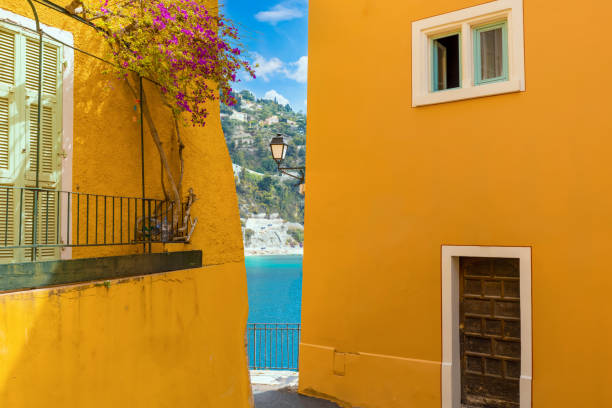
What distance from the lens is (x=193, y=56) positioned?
5.27 meters

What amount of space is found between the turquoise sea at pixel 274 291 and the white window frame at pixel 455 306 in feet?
86.7

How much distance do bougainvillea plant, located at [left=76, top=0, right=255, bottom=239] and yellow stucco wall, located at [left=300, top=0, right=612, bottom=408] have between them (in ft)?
8.25

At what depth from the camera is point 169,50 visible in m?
4.93

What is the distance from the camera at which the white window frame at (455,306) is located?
6.01m

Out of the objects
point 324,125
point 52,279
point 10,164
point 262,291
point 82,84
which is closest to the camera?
point 52,279

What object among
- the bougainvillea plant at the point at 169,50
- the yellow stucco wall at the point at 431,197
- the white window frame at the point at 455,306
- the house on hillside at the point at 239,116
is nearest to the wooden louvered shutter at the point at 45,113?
the bougainvillea plant at the point at 169,50

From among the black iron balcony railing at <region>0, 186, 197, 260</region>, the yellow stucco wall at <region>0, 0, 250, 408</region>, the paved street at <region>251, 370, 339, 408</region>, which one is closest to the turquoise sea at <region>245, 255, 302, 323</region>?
the paved street at <region>251, 370, 339, 408</region>

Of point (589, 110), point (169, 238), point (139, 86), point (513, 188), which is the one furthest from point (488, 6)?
point (169, 238)

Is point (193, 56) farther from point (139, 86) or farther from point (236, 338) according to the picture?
point (236, 338)

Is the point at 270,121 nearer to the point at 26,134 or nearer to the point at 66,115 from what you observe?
the point at 66,115

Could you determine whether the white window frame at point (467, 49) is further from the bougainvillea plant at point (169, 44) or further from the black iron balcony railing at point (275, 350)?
the black iron balcony railing at point (275, 350)

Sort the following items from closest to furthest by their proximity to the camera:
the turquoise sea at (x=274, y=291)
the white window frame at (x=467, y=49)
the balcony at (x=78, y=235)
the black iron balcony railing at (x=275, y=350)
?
1. the balcony at (x=78, y=235)
2. the white window frame at (x=467, y=49)
3. the black iron balcony railing at (x=275, y=350)
4. the turquoise sea at (x=274, y=291)

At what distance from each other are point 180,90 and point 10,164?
1.86 meters

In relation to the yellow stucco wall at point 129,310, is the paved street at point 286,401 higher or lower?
lower
